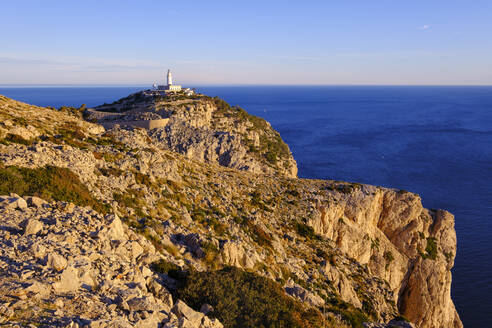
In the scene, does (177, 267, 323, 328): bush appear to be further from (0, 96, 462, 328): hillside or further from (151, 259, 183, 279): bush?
(151, 259, 183, 279): bush

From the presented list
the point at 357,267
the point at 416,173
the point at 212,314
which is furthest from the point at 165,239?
the point at 416,173

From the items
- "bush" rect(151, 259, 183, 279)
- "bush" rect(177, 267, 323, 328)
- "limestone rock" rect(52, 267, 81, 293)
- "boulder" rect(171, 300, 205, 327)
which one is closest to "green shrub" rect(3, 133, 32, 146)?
"bush" rect(151, 259, 183, 279)

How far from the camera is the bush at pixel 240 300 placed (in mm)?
10630

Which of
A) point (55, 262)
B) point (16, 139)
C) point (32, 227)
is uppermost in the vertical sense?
point (16, 139)

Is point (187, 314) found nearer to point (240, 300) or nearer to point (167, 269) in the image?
point (240, 300)

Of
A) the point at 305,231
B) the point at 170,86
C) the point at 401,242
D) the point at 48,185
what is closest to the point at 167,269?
the point at 48,185

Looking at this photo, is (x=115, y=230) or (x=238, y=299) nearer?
(x=238, y=299)

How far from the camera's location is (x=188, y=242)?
52.6 ft

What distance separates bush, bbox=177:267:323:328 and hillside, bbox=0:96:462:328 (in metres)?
0.05

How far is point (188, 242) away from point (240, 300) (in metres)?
5.47

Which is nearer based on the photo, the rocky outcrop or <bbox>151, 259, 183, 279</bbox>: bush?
<bbox>151, 259, 183, 279</bbox>: bush

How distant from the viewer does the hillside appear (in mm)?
8812

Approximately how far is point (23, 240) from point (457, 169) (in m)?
97.5

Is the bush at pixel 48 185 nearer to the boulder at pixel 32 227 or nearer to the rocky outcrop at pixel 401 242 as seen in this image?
the boulder at pixel 32 227
